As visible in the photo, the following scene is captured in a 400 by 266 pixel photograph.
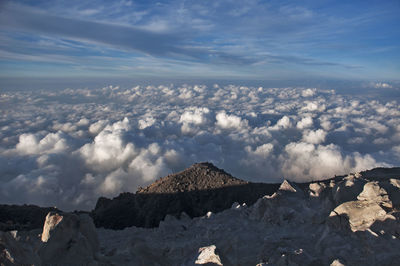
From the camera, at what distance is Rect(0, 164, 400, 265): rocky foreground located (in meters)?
14.6

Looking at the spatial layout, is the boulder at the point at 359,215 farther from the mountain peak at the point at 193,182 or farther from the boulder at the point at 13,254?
the mountain peak at the point at 193,182

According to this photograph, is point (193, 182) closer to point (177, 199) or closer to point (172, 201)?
point (177, 199)

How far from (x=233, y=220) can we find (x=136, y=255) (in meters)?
15.1

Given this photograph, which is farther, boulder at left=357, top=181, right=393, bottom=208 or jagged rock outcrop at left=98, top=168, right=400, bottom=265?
boulder at left=357, top=181, right=393, bottom=208

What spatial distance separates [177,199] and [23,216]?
977 inches

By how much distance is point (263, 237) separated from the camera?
21453 mm

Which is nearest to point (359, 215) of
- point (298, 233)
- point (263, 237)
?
point (298, 233)

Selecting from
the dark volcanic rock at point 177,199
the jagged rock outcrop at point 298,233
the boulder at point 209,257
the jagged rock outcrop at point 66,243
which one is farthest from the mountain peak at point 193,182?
the boulder at point 209,257

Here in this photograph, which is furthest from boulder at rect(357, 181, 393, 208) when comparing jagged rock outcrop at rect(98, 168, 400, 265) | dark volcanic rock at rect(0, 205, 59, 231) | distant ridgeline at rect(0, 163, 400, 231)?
dark volcanic rock at rect(0, 205, 59, 231)

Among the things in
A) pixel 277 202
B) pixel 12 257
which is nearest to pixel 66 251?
pixel 12 257

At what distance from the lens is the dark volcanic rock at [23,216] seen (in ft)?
119

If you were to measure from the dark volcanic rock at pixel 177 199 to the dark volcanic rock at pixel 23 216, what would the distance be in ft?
26.3

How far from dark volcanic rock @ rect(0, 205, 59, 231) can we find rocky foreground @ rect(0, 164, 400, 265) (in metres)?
10.9

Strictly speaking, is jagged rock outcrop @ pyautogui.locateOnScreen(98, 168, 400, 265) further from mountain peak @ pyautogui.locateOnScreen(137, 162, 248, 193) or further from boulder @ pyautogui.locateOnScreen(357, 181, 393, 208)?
mountain peak @ pyautogui.locateOnScreen(137, 162, 248, 193)
